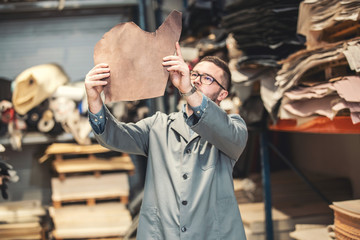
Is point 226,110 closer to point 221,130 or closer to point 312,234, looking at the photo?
point 312,234

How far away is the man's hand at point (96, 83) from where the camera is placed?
1.34m

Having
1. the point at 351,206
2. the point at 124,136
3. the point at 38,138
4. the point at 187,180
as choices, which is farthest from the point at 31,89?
the point at 351,206

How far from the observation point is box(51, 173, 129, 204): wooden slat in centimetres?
315

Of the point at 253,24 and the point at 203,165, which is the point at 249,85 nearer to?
the point at 253,24

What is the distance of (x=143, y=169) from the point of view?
3896 mm

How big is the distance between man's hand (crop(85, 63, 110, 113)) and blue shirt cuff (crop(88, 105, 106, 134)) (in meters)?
0.02

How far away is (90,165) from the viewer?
3182 millimetres

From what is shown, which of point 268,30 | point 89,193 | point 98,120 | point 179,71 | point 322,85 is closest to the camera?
point 179,71

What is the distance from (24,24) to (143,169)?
6.33ft

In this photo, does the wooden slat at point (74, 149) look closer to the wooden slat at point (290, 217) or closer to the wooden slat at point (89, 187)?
the wooden slat at point (89, 187)

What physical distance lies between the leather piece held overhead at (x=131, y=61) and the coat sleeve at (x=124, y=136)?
12cm

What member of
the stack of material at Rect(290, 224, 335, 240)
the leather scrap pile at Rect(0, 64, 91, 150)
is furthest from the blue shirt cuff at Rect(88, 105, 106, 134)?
the leather scrap pile at Rect(0, 64, 91, 150)

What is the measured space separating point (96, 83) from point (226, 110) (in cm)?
163

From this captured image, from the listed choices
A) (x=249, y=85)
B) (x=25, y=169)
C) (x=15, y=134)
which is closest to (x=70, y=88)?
(x=15, y=134)
